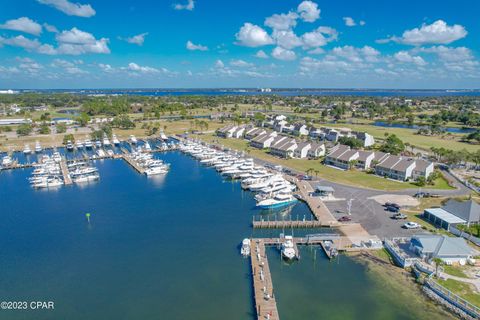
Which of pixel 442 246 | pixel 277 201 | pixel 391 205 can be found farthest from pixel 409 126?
pixel 442 246

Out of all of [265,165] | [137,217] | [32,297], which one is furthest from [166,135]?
[32,297]

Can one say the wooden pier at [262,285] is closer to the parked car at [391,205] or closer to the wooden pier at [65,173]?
the parked car at [391,205]

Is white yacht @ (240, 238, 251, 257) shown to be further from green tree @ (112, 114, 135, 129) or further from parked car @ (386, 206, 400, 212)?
green tree @ (112, 114, 135, 129)

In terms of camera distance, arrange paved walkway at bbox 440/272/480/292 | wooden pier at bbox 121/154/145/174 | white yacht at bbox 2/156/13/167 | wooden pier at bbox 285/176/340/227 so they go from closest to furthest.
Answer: paved walkway at bbox 440/272/480/292
wooden pier at bbox 285/176/340/227
wooden pier at bbox 121/154/145/174
white yacht at bbox 2/156/13/167

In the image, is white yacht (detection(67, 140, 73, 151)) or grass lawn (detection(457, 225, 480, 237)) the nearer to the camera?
grass lawn (detection(457, 225, 480, 237))

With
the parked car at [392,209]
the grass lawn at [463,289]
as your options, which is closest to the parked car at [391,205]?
the parked car at [392,209]

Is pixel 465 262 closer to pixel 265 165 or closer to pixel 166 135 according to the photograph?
pixel 265 165

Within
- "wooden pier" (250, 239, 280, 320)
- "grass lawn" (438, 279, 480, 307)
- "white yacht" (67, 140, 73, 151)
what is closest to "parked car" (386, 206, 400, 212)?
"grass lawn" (438, 279, 480, 307)
